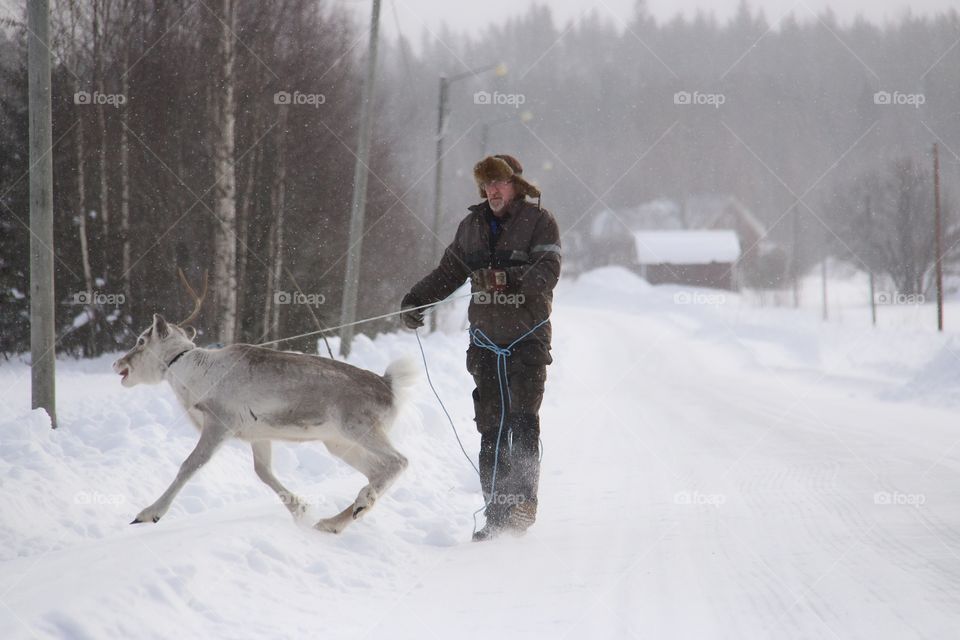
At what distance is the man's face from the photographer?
18.1 ft

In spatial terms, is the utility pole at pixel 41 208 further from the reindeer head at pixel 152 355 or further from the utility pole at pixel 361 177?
the utility pole at pixel 361 177

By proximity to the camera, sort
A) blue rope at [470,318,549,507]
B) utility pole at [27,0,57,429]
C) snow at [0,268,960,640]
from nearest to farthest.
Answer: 1. snow at [0,268,960,640]
2. blue rope at [470,318,549,507]
3. utility pole at [27,0,57,429]

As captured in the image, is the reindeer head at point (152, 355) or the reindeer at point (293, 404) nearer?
the reindeer at point (293, 404)

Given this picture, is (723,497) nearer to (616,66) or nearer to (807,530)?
(807,530)

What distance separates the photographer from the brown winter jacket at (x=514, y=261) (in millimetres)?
5449

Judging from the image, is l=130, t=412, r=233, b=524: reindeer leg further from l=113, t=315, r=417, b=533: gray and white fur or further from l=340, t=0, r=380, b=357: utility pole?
l=340, t=0, r=380, b=357: utility pole

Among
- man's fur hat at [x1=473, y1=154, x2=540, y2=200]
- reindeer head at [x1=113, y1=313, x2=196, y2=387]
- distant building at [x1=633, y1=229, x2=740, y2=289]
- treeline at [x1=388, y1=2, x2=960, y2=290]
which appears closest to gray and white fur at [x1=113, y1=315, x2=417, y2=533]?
reindeer head at [x1=113, y1=313, x2=196, y2=387]

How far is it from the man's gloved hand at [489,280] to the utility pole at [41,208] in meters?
4.83

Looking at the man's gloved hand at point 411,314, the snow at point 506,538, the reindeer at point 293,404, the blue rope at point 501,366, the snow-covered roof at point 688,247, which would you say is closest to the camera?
the snow at point 506,538

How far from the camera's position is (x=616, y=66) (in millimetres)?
89125

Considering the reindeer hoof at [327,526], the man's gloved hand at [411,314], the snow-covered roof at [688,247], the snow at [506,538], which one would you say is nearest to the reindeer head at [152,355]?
the snow at [506,538]

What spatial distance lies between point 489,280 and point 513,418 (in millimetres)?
949

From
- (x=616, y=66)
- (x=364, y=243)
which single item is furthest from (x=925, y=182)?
(x=616, y=66)

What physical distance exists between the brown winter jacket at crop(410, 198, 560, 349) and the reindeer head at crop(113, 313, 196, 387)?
1.99 metres
